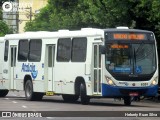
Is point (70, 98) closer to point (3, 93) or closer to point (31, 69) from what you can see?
point (31, 69)

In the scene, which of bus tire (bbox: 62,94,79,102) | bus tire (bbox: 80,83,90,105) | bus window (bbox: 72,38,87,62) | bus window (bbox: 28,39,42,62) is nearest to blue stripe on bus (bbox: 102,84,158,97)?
bus tire (bbox: 80,83,90,105)

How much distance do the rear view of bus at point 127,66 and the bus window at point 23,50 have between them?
623cm

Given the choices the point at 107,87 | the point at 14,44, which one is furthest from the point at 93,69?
the point at 14,44

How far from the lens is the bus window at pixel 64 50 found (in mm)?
33166

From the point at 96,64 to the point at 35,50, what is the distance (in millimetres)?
4987

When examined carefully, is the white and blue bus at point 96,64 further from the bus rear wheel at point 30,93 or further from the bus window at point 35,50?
the bus rear wheel at point 30,93

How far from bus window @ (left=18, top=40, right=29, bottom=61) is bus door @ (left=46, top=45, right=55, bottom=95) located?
5.85 ft

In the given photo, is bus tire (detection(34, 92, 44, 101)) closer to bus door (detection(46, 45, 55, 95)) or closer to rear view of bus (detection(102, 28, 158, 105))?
bus door (detection(46, 45, 55, 95))

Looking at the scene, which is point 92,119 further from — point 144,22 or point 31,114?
point 144,22

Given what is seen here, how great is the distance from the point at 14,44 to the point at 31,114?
775 inches

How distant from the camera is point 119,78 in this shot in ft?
102

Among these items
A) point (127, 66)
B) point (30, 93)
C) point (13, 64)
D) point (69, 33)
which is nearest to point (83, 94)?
point (127, 66)

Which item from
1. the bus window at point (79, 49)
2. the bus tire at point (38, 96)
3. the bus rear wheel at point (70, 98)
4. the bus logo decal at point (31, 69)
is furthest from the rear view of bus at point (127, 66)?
the bus tire at point (38, 96)

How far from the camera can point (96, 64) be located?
31.4 meters
